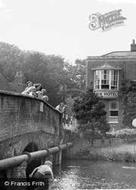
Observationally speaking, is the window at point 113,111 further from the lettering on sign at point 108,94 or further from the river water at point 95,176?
the river water at point 95,176

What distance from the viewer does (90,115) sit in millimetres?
35125

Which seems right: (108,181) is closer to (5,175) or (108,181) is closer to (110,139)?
(5,175)

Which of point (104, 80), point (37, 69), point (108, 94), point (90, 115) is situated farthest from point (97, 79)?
point (37, 69)

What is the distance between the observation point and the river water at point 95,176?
18.6 m

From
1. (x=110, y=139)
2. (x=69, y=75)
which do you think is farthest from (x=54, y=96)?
(x=110, y=139)

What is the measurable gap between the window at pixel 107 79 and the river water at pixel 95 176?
15.8 m

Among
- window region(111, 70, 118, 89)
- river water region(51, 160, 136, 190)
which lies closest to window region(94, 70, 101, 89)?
window region(111, 70, 118, 89)

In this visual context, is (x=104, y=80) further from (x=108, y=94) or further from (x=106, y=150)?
(x=106, y=150)

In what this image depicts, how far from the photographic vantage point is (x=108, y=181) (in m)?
20.1

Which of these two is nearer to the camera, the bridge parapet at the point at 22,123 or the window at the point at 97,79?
the bridge parapet at the point at 22,123

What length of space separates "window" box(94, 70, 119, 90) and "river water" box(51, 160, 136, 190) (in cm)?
1583

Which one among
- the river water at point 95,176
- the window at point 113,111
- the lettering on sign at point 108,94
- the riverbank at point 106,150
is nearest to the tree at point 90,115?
the riverbank at point 106,150

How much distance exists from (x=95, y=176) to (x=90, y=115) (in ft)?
44.3

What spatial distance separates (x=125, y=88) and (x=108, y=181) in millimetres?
22879
